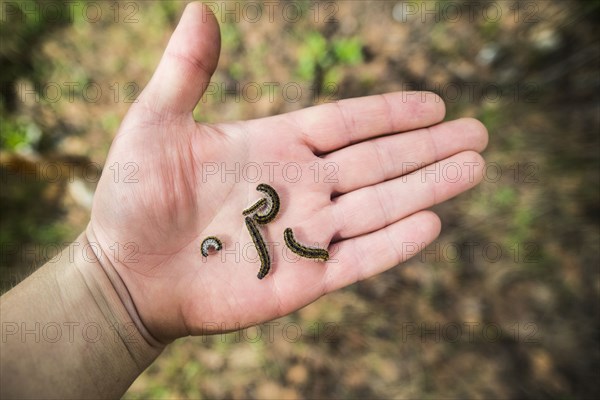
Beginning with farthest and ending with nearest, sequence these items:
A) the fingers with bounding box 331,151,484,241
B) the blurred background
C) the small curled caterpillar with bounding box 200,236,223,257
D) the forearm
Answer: the blurred background < the fingers with bounding box 331,151,484,241 < the small curled caterpillar with bounding box 200,236,223,257 < the forearm

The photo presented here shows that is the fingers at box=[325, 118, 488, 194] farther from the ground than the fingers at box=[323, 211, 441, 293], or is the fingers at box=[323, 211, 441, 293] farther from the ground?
the fingers at box=[325, 118, 488, 194]

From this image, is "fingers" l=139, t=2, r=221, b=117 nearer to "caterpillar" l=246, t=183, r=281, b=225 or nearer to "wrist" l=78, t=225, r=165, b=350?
"caterpillar" l=246, t=183, r=281, b=225

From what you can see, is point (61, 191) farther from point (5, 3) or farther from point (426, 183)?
point (426, 183)

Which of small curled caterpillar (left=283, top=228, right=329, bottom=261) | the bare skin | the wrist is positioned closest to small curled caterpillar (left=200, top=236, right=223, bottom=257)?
the bare skin

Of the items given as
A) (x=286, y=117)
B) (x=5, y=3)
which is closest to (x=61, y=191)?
(x=5, y=3)

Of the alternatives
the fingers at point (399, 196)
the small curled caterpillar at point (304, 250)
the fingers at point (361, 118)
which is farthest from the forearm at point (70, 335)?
the fingers at point (361, 118)

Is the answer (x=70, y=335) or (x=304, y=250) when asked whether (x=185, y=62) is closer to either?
(x=304, y=250)

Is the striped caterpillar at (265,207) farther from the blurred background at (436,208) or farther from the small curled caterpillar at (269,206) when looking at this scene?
the blurred background at (436,208)
